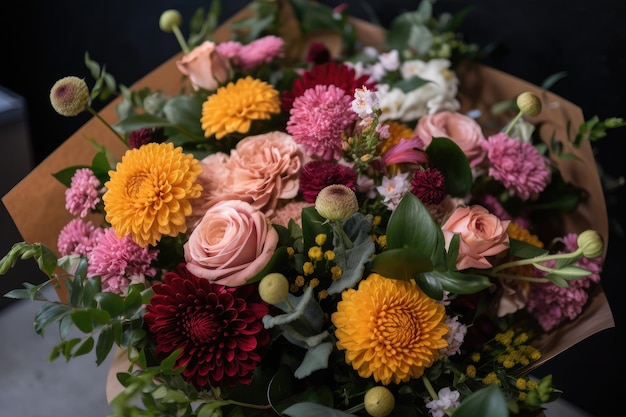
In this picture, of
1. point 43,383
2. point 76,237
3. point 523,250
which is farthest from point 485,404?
point 43,383

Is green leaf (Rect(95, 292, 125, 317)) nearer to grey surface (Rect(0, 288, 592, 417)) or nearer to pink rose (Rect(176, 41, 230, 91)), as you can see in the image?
pink rose (Rect(176, 41, 230, 91))

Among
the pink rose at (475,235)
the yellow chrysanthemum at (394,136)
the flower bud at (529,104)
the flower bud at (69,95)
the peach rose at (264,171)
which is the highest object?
the flower bud at (69,95)

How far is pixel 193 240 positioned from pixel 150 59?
0.78 meters

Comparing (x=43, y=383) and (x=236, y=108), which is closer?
(x=236, y=108)

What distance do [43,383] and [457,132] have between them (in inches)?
29.1

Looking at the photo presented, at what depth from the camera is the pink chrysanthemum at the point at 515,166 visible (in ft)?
2.22

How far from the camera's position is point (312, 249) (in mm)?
529

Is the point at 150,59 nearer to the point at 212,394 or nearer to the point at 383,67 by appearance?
the point at 383,67

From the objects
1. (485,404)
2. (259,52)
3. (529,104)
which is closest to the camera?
(485,404)

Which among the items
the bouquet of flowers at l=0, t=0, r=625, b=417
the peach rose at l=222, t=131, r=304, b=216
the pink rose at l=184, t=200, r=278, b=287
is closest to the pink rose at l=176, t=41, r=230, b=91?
the bouquet of flowers at l=0, t=0, r=625, b=417

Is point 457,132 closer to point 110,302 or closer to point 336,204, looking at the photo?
point 336,204

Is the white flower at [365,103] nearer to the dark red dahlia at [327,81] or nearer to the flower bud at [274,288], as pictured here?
the dark red dahlia at [327,81]

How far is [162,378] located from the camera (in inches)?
19.9

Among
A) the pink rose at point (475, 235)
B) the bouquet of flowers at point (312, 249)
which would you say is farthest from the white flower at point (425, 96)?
the pink rose at point (475, 235)
